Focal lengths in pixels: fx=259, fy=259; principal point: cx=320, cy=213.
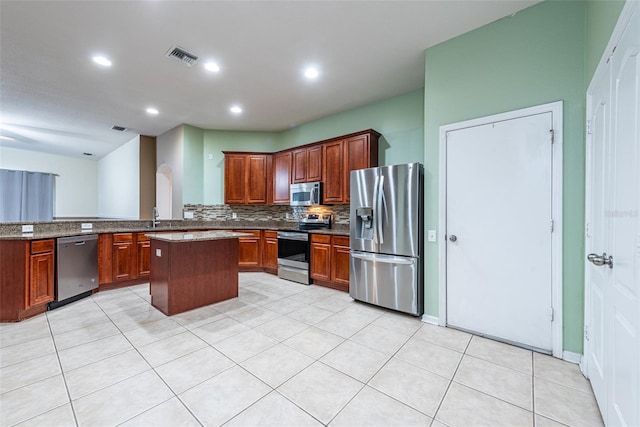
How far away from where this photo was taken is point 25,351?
218 centimetres

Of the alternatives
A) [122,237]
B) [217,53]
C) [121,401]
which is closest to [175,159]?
[122,237]

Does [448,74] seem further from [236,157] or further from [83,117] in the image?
[83,117]

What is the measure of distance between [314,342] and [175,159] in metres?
4.93

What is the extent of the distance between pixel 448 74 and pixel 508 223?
1.63 metres

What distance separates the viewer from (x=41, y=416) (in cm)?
148

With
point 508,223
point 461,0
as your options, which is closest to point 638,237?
point 508,223

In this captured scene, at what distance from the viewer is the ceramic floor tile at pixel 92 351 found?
2.02 metres

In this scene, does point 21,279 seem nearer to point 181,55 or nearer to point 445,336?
point 181,55

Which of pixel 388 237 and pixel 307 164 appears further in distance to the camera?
pixel 307 164

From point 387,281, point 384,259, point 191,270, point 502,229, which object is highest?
point 502,229

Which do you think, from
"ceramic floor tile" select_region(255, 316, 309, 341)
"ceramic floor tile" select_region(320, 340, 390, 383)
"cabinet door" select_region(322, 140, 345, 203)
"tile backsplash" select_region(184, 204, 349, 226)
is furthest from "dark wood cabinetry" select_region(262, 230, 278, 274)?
"ceramic floor tile" select_region(320, 340, 390, 383)

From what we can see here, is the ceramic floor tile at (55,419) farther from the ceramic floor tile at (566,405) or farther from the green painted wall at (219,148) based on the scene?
the green painted wall at (219,148)

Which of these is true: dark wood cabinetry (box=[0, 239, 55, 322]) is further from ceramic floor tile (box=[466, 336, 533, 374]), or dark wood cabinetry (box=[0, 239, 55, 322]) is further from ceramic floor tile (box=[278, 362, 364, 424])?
ceramic floor tile (box=[466, 336, 533, 374])

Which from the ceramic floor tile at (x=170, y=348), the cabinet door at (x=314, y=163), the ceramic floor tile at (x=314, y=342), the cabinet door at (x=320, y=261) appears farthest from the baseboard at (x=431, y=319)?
the cabinet door at (x=314, y=163)
